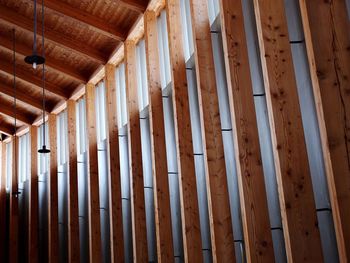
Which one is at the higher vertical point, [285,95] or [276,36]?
[276,36]

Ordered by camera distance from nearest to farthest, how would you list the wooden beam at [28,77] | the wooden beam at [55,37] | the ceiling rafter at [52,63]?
the wooden beam at [55,37]
the ceiling rafter at [52,63]
the wooden beam at [28,77]

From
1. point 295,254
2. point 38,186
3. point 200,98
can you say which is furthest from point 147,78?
point 38,186

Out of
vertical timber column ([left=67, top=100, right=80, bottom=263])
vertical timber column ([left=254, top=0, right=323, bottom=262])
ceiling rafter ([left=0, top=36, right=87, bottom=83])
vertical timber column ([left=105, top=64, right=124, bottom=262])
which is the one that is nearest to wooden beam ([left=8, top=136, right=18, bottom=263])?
vertical timber column ([left=67, top=100, right=80, bottom=263])

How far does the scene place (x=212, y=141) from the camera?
5793 millimetres

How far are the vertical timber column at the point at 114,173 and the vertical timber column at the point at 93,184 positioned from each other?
854 millimetres

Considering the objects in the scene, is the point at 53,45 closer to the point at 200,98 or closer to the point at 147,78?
the point at 147,78

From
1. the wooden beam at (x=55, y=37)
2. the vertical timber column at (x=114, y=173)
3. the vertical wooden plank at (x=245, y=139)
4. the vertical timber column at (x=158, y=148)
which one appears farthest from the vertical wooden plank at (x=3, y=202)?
the vertical wooden plank at (x=245, y=139)

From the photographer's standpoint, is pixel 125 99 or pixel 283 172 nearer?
pixel 283 172

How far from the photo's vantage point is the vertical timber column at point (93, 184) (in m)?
9.39

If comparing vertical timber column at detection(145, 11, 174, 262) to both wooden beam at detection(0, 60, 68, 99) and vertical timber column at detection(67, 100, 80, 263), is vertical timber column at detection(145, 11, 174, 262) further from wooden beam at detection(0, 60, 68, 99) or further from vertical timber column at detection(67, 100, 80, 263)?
wooden beam at detection(0, 60, 68, 99)

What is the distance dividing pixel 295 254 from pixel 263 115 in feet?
4.95

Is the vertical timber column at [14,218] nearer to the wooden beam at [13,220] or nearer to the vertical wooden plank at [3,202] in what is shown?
the wooden beam at [13,220]

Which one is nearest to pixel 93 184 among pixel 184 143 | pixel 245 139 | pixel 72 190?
pixel 72 190

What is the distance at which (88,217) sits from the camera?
1020cm
